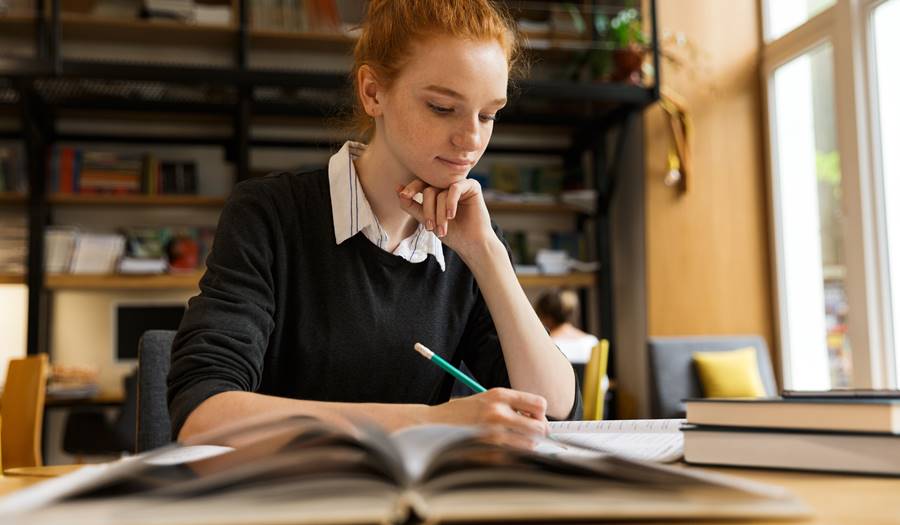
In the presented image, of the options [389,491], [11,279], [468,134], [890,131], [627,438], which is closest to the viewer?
[389,491]

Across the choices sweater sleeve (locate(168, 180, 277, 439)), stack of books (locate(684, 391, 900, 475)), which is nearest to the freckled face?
sweater sleeve (locate(168, 180, 277, 439))

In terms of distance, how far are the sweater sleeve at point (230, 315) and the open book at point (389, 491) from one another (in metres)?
0.43

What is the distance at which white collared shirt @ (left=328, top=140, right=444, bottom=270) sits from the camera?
50.6 inches

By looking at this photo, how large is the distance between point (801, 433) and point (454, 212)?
618 mm

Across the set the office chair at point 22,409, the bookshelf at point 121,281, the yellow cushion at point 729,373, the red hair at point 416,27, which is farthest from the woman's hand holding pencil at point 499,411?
the bookshelf at point 121,281

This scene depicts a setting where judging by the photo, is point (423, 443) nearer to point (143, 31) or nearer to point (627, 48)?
point (627, 48)

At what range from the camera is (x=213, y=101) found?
15.7ft

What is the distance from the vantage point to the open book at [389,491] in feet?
1.44

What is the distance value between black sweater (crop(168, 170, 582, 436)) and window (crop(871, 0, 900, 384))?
3.20m

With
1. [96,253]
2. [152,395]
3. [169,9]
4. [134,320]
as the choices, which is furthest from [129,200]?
[152,395]

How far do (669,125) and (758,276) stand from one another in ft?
3.18

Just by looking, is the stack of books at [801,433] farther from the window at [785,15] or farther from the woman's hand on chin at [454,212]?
the window at [785,15]

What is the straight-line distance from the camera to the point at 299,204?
1.28 metres

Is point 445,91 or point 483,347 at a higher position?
point 445,91
